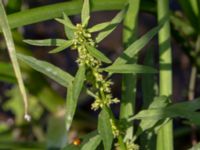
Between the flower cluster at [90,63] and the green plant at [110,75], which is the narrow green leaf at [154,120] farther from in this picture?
the flower cluster at [90,63]

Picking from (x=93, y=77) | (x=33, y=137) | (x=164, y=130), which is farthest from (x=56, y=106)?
(x=93, y=77)

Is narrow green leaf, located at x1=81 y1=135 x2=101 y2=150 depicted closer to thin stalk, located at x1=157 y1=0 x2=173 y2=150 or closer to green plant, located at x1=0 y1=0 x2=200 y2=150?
green plant, located at x1=0 y1=0 x2=200 y2=150

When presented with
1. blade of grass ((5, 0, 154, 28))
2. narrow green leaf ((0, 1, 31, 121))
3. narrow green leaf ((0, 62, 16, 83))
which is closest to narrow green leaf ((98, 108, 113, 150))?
narrow green leaf ((0, 1, 31, 121))

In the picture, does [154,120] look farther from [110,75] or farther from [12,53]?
[12,53]

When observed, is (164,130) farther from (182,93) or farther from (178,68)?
(178,68)

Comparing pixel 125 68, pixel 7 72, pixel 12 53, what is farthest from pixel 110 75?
pixel 7 72
